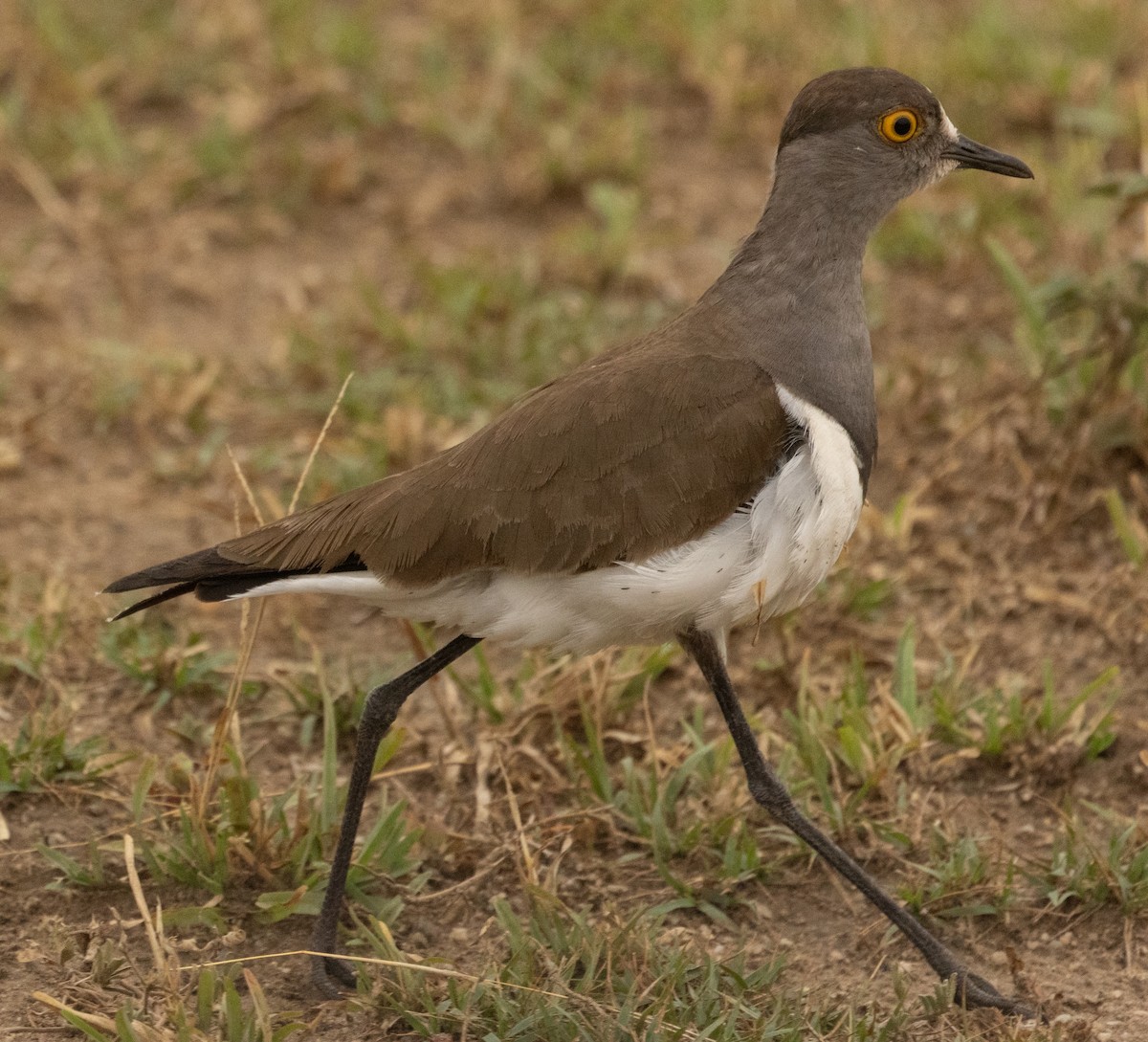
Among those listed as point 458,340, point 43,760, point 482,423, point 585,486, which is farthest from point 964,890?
point 458,340

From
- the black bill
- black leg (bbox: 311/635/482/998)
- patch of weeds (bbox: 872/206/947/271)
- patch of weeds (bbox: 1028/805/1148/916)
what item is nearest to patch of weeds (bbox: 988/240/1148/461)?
the black bill

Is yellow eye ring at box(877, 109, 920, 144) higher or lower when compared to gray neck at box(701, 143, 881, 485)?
higher

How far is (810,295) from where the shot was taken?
418 cm

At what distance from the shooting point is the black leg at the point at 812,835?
12.6 ft

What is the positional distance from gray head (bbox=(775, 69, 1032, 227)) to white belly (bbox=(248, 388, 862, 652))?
71 cm

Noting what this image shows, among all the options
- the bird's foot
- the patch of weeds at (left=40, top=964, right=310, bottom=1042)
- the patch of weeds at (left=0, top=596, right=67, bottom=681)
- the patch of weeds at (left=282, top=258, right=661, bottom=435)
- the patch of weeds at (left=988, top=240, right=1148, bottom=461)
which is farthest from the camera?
the patch of weeds at (left=282, top=258, right=661, bottom=435)

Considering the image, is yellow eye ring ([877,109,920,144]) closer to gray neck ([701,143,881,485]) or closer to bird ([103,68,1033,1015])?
gray neck ([701,143,881,485])

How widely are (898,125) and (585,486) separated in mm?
1305

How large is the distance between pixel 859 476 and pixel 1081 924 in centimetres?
119

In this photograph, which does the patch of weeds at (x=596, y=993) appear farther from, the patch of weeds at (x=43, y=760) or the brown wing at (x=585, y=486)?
the patch of weeds at (x=43, y=760)

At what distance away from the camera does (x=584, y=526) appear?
3848 millimetres

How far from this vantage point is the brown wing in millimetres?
3844

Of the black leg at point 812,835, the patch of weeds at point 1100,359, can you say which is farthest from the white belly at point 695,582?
the patch of weeds at point 1100,359

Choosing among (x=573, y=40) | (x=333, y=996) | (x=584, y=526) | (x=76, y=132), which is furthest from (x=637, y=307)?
(x=333, y=996)
